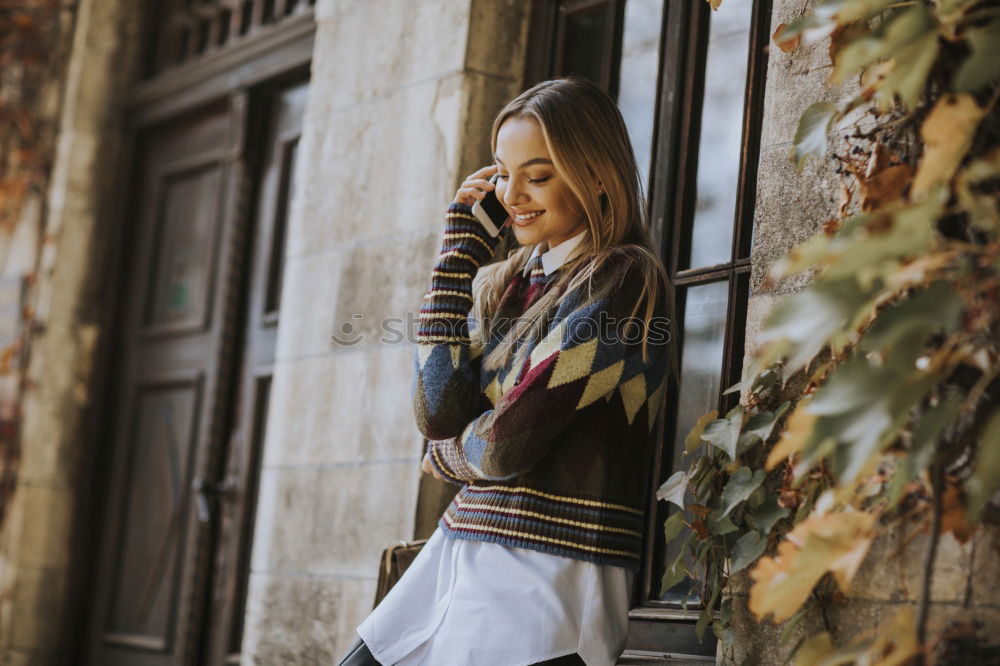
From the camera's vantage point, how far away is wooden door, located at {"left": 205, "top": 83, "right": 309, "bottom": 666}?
429 cm

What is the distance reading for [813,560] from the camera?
170 centimetres

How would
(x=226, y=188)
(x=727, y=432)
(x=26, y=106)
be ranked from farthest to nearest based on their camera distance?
(x=26, y=106) → (x=226, y=188) → (x=727, y=432)

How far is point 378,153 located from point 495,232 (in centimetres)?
119

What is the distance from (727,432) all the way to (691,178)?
2.99 ft

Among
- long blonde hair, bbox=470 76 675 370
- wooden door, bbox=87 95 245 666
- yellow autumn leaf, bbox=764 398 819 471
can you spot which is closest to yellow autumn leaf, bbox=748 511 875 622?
yellow autumn leaf, bbox=764 398 819 471

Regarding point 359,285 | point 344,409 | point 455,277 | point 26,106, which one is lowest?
point 344,409

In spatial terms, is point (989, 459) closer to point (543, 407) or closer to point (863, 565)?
point (863, 565)

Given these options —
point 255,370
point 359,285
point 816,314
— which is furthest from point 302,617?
point 816,314

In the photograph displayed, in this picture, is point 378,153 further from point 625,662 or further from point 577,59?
point 625,662

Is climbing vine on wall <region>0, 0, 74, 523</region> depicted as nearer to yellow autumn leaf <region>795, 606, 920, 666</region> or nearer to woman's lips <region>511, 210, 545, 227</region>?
woman's lips <region>511, 210, 545, 227</region>

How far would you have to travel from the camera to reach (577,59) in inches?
132

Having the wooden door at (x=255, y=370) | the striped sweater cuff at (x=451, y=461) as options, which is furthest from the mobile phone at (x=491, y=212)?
the wooden door at (x=255, y=370)

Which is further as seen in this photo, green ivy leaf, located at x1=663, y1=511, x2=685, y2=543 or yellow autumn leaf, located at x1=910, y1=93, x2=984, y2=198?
green ivy leaf, located at x1=663, y1=511, x2=685, y2=543

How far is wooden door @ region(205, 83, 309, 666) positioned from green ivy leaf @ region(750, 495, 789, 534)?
8.39ft
